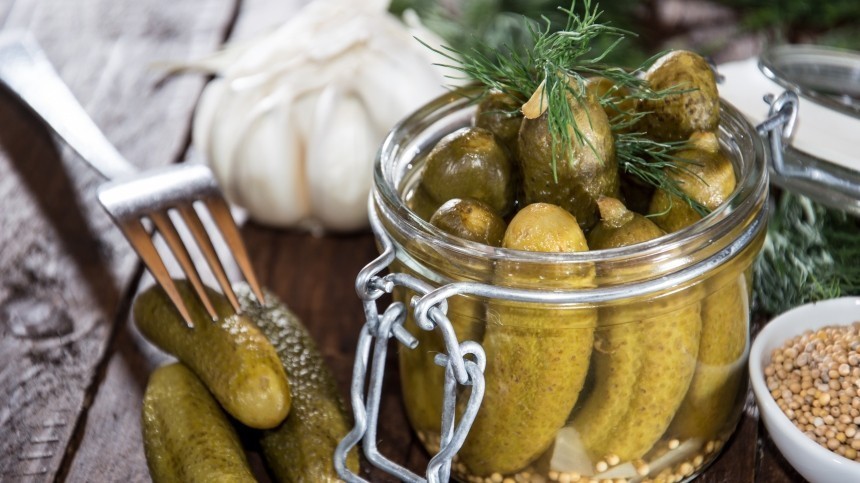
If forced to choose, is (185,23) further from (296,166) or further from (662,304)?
(662,304)

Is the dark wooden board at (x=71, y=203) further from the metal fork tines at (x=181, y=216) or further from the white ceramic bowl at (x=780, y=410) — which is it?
the white ceramic bowl at (x=780, y=410)

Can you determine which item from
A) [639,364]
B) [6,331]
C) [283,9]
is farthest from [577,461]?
[283,9]

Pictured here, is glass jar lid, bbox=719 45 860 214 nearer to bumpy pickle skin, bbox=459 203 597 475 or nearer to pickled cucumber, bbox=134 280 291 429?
bumpy pickle skin, bbox=459 203 597 475

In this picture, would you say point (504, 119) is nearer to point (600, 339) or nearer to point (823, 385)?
point (600, 339)

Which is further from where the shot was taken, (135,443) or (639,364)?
(135,443)

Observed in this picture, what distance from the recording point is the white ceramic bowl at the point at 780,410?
0.73 metres

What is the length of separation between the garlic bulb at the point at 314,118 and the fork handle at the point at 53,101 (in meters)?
0.11

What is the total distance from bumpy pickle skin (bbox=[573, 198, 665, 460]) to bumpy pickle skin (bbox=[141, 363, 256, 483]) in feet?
0.86

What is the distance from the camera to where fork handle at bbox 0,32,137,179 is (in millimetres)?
1122

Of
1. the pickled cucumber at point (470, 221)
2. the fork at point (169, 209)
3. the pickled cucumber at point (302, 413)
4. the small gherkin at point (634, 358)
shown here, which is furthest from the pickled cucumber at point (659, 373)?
the fork at point (169, 209)

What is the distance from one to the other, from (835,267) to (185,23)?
1019 millimetres

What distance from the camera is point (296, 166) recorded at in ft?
3.67

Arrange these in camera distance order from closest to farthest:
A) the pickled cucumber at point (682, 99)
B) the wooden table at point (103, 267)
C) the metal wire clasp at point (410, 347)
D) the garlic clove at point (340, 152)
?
1. the metal wire clasp at point (410, 347)
2. the pickled cucumber at point (682, 99)
3. the wooden table at point (103, 267)
4. the garlic clove at point (340, 152)

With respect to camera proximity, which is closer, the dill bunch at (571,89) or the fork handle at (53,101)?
the dill bunch at (571,89)
